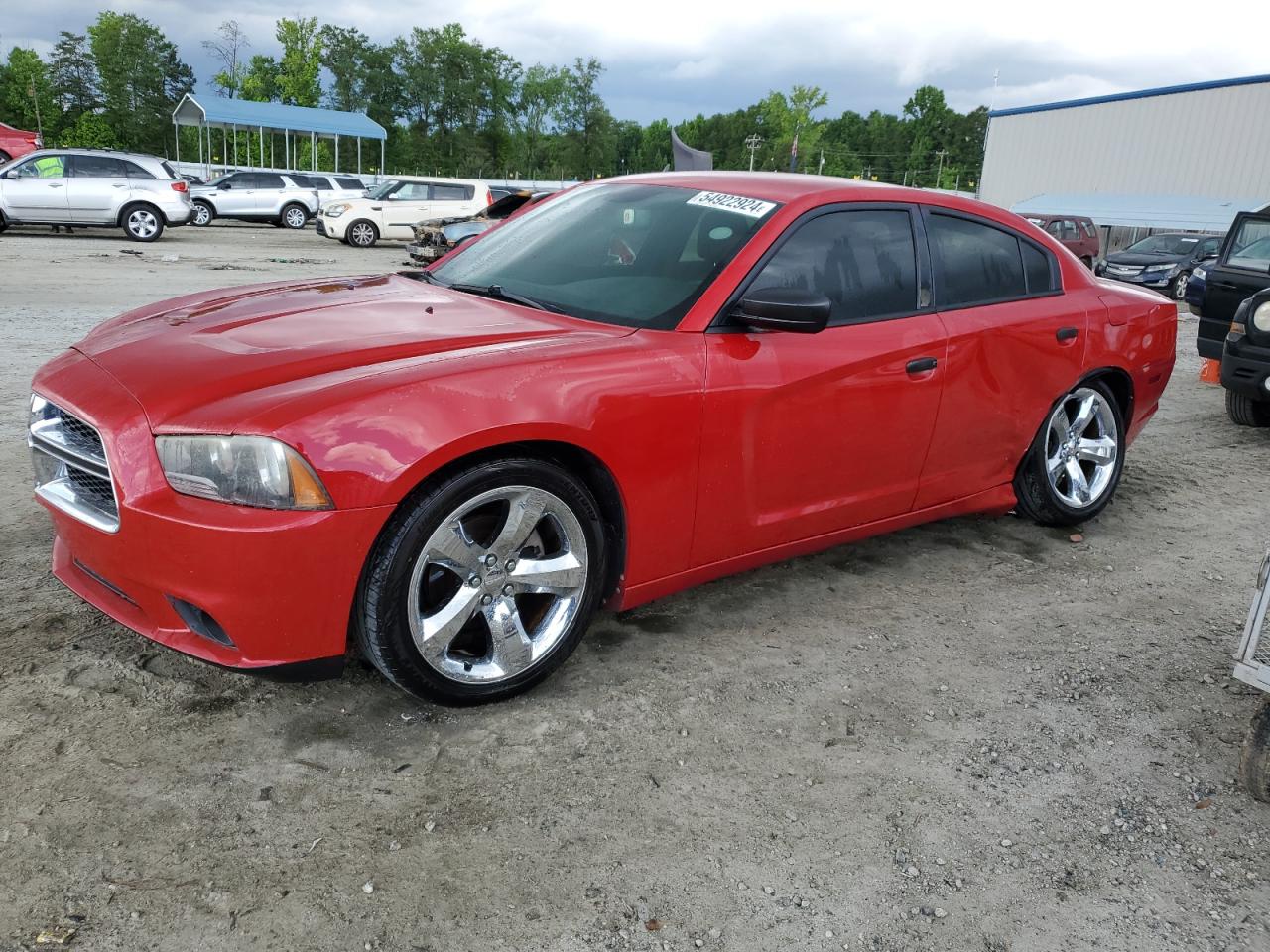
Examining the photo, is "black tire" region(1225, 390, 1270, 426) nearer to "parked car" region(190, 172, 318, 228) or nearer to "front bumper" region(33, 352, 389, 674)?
"front bumper" region(33, 352, 389, 674)

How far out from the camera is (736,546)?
11.2 ft

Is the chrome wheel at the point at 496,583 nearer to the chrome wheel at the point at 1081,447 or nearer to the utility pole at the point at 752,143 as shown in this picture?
the chrome wheel at the point at 1081,447

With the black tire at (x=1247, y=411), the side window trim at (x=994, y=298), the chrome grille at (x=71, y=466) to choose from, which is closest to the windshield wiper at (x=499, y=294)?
the chrome grille at (x=71, y=466)

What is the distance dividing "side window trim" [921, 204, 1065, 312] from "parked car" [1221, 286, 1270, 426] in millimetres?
3440

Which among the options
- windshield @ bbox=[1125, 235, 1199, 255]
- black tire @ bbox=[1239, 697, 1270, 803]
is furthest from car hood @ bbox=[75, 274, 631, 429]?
windshield @ bbox=[1125, 235, 1199, 255]

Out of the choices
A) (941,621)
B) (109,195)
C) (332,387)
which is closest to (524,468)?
(332,387)

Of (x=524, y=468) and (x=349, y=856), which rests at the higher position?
(x=524, y=468)

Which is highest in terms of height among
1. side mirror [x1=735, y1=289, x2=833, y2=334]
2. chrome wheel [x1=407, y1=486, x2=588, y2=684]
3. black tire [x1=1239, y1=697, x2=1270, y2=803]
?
side mirror [x1=735, y1=289, x2=833, y2=334]

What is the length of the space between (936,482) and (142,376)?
2.91 meters

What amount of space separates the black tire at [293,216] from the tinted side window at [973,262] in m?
26.4

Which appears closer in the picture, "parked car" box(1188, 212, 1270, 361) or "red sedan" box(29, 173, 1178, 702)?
"red sedan" box(29, 173, 1178, 702)

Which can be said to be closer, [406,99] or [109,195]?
[109,195]

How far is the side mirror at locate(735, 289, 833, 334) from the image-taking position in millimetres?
3098

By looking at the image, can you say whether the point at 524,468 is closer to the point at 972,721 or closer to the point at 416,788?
the point at 416,788
